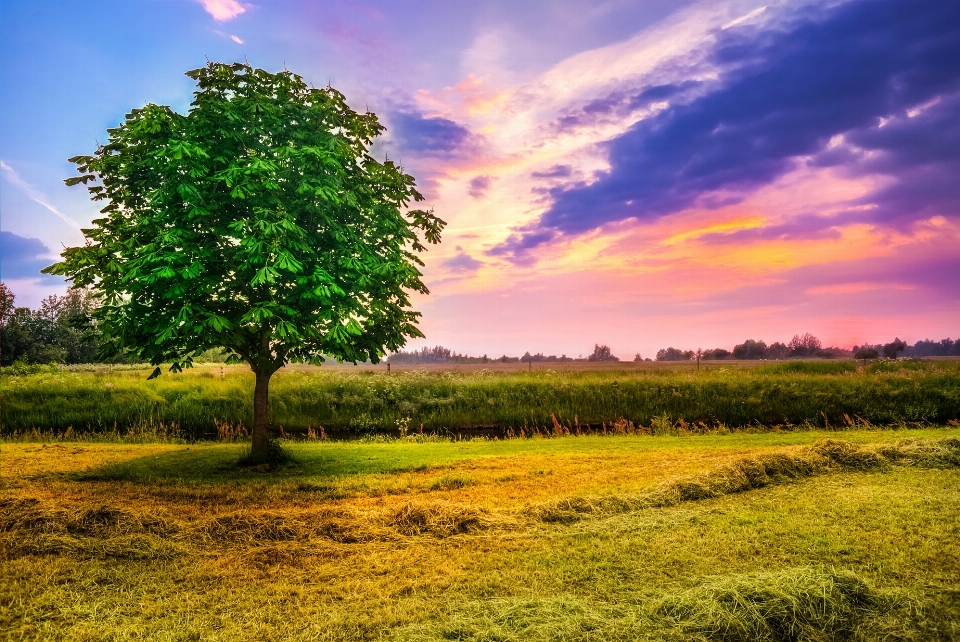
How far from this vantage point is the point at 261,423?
11.2 m

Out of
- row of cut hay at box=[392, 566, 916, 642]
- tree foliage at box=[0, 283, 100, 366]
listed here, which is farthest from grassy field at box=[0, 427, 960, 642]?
tree foliage at box=[0, 283, 100, 366]

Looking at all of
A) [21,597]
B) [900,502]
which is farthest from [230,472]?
[900,502]

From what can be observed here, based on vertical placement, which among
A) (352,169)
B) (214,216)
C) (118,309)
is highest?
(352,169)

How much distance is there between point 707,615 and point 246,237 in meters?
A: 8.23

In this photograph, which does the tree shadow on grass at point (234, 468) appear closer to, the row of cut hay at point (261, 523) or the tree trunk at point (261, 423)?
the tree trunk at point (261, 423)

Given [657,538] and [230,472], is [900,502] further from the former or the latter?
[230,472]

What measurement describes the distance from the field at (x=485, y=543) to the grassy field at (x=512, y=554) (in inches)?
0.9

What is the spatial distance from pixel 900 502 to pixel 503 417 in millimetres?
13583

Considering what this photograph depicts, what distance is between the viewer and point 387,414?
19.4 m

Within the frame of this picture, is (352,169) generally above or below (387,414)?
above

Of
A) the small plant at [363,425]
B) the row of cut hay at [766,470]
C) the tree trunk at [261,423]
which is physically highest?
the tree trunk at [261,423]

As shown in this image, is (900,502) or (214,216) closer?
(900,502)

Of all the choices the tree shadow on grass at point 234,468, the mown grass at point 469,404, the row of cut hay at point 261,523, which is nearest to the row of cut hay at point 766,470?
the row of cut hay at point 261,523

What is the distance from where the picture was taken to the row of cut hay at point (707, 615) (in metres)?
3.97
